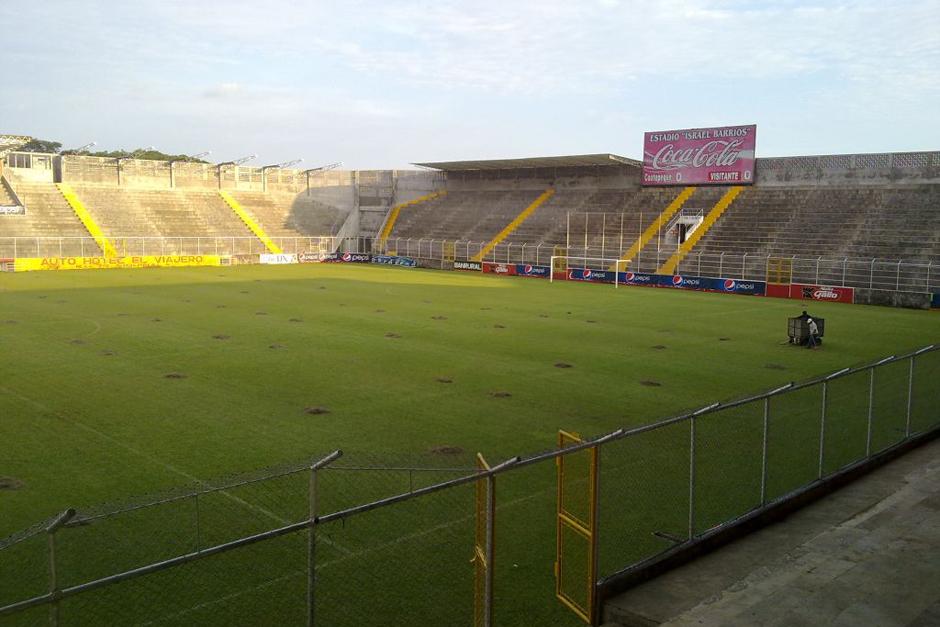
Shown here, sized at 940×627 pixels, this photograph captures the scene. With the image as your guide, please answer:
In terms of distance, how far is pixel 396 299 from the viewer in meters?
33.0

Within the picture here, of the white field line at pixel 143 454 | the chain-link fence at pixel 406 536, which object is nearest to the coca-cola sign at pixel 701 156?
the chain-link fence at pixel 406 536

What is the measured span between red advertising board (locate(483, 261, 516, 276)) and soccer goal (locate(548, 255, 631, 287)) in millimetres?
2666

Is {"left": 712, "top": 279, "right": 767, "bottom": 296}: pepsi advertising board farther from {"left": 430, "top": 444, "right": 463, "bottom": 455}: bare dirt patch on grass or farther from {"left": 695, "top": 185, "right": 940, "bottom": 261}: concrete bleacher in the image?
{"left": 430, "top": 444, "right": 463, "bottom": 455}: bare dirt patch on grass

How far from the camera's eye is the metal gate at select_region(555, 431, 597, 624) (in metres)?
7.09

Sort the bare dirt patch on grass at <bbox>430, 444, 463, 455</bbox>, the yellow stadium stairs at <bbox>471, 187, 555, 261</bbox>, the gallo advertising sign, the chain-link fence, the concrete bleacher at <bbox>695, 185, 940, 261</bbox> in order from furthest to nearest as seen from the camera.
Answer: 1. the gallo advertising sign
2. the yellow stadium stairs at <bbox>471, 187, 555, 261</bbox>
3. the concrete bleacher at <bbox>695, 185, 940, 261</bbox>
4. the bare dirt patch on grass at <bbox>430, 444, 463, 455</bbox>
5. the chain-link fence

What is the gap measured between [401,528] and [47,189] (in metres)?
54.1

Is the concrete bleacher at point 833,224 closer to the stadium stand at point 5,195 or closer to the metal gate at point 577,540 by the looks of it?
the metal gate at point 577,540

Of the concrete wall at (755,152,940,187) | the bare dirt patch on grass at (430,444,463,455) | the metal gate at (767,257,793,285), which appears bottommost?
the bare dirt patch on grass at (430,444,463,455)

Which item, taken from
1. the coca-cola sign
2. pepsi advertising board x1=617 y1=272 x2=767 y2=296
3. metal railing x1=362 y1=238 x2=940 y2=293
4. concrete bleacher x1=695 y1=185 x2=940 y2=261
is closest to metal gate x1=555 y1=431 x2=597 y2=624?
metal railing x1=362 y1=238 x2=940 y2=293

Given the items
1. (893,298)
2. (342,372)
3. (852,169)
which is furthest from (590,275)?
(342,372)

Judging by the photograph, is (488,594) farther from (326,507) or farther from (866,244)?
(866,244)

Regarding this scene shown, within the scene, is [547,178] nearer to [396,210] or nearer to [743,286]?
[396,210]

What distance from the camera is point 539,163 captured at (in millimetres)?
57188

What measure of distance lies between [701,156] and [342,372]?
126 feet
